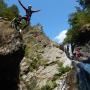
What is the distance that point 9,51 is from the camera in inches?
811

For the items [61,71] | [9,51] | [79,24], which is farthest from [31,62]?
[79,24]

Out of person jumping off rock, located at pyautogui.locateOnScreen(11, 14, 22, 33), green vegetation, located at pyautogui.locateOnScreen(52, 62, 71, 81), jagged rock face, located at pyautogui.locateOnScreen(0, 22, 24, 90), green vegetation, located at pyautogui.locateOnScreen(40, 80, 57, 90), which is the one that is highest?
person jumping off rock, located at pyautogui.locateOnScreen(11, 14, 22, 33)

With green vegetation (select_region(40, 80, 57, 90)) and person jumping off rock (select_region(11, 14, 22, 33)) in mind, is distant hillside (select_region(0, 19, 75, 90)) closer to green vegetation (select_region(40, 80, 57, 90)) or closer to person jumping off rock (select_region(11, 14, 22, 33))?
green vegetation (select_region(40, 80, 57, 90))

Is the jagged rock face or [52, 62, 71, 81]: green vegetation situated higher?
the jagged rock face

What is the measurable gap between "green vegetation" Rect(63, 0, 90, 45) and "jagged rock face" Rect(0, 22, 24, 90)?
23645 mm

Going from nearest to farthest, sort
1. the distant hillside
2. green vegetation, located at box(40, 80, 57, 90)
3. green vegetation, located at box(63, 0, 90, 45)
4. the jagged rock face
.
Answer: the jagged rock face < the distant hillside < green vegetation, located at box(40, 80, 57, 90) < green vegetation, located at box(63, 0, 90, 45)

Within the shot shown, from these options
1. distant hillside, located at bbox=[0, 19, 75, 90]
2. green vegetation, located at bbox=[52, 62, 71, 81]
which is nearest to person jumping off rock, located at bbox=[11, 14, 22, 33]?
distant hillside, located at bbox=[0, 19, 75, 90]

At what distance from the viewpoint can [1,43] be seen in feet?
68.8

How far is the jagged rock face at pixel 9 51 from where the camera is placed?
2066 cm

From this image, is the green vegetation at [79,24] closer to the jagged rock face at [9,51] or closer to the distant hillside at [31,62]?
the distant hillside at [31,62]

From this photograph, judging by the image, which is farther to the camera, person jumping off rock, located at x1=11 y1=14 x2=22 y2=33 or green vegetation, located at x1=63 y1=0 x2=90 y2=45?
green vegetation, located at x1=63 y1=0 x2=90 y2=45

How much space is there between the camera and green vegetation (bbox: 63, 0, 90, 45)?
4597cm

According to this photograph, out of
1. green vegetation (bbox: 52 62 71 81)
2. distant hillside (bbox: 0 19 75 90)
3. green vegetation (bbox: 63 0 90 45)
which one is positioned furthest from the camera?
green vegetation (bbox: 63 0 90 45)

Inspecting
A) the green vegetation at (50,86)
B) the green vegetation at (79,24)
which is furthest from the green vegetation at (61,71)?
the green vegetation at (79,24)
